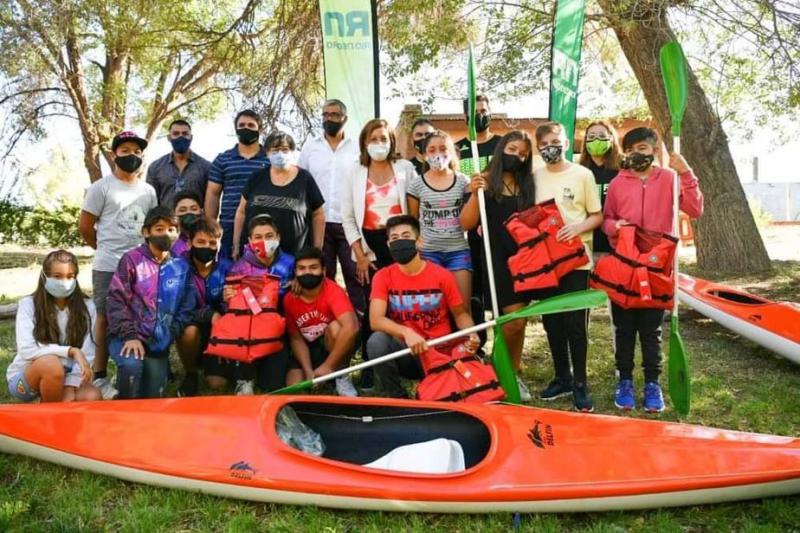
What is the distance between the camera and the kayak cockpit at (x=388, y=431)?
10.2 feet

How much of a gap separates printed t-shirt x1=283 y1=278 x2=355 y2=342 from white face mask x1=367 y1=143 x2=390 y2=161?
0.88 metres

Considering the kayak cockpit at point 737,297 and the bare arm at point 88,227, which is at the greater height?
the bare arm at point 88,227

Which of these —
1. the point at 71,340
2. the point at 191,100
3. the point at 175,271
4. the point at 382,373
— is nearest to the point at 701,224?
the point at 382,373

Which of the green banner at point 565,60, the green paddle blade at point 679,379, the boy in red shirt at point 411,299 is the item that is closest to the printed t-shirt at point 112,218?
the boy in red shirt at point 411,299

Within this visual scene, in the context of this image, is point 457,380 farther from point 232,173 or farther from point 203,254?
point 232,173

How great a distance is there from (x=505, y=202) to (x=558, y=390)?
4.06ft

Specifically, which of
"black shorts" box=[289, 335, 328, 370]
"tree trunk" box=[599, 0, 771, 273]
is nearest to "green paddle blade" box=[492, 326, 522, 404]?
"black shorts" box=[289, 335, 328, 370]

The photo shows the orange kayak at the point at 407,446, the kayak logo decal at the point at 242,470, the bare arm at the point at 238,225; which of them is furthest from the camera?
the bare arm at the point at 238,225

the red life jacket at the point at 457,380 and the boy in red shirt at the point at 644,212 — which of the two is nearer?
the red life jacket at the point at 457,380

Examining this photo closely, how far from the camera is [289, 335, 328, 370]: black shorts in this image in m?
4.29

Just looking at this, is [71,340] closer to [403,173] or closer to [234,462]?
[234,462]

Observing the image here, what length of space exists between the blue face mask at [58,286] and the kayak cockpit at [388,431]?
1476mm

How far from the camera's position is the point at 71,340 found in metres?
3.69

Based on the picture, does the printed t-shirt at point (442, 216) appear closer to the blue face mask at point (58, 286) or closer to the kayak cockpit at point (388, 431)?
the kayak cockpit at point (388, 431)
